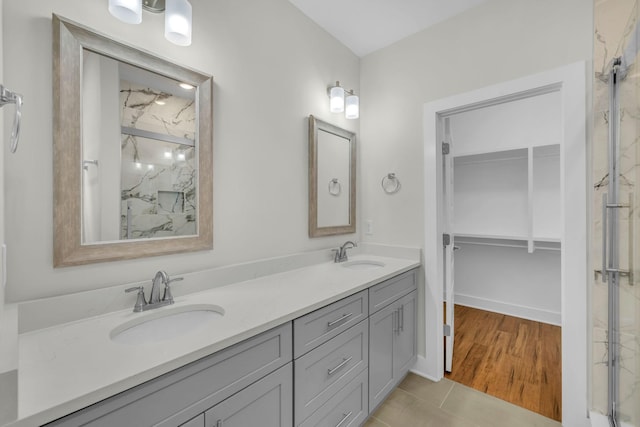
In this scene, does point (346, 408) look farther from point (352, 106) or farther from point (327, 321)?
point (352, 106)

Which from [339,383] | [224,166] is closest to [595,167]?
[339,383]

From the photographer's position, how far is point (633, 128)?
3.84 ft

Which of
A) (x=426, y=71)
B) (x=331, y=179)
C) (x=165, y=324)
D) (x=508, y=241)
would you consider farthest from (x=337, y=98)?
(x=508, y=241)

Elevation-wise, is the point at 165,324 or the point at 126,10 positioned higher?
the point at 126,10

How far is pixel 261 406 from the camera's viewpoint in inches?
38.7

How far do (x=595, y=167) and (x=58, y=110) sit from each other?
2444mm

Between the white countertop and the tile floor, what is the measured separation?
37.0 inches

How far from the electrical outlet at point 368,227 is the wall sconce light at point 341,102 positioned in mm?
889

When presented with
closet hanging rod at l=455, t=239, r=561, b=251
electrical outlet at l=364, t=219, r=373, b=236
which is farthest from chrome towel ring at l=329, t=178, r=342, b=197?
closet hanging rod at l=455, t=239, r=561, b=251

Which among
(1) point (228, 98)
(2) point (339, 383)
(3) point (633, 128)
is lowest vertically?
(2) point (339, 383)

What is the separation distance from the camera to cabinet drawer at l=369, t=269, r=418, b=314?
1595mm

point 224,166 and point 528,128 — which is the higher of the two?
point 528,128

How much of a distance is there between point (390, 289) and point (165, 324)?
1258mm

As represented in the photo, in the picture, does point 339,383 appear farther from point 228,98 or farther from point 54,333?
point 228,98
